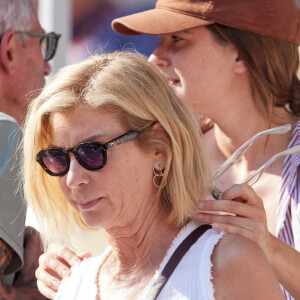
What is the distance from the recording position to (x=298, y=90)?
2928 millimetres

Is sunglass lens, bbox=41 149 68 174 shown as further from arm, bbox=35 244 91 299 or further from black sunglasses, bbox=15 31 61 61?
black sunglasses, bbox=15 31 61 61

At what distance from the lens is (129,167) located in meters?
1.91

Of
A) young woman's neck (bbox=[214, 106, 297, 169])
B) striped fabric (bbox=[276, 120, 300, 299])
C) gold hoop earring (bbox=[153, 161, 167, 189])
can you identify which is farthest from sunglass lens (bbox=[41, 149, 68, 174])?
young woman's neck (bbox=[214, 106, 297, 169])

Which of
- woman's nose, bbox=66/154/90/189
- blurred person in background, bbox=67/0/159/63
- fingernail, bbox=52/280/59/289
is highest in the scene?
woman's nose, bbox=66/154/90/189

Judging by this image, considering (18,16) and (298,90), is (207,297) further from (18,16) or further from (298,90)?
(18,16)

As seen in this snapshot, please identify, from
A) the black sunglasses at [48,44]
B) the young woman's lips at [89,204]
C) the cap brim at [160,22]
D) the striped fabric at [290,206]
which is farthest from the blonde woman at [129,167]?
the black sunglasses at [48,44]

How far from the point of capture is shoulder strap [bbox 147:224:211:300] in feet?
6.07

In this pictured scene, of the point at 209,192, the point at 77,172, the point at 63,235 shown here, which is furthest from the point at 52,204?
the point at 209,192

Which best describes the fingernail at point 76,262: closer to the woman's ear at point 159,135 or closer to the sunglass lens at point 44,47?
the woman's ear at point 159,135

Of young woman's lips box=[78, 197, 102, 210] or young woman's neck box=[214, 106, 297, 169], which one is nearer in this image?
Result: young woman's lips box=[78, 197, 102, 210]

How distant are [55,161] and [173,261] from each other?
0.45 m

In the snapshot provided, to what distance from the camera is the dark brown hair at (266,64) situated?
9.34 ft

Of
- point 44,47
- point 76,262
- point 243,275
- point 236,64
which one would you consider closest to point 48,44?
point 44,47

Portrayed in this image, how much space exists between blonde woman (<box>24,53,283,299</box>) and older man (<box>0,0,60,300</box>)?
32 centimetres
